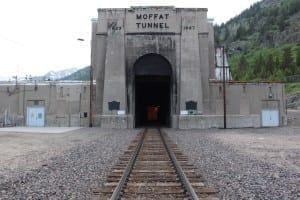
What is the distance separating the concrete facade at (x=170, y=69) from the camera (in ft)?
109

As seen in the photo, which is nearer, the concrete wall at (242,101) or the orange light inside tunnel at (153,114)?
the concrete wall at (242,101)

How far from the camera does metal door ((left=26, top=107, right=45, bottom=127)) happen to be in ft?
114

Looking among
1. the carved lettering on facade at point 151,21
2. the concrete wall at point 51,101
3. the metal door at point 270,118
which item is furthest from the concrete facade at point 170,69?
the concrete wall at point 51,101

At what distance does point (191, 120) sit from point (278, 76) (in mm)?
100633

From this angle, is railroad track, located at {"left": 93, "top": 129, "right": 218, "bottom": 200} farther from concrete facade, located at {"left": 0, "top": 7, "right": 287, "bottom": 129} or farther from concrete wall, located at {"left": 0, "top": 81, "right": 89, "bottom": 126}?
concrete wall, located at {"left": 0, "top": 81, "right": 89, "bottom": 126}

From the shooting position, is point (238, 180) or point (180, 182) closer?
point (180, 182)

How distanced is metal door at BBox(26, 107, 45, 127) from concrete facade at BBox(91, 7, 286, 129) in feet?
17.6

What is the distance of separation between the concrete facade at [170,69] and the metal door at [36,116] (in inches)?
212

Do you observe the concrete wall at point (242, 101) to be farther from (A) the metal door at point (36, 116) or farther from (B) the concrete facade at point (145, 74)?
(A) the metal door at point (36, 116)

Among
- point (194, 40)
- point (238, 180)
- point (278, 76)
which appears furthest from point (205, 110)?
point (278, 76)

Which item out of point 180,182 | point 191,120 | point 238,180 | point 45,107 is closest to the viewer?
point 180,182

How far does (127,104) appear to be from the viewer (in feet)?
112

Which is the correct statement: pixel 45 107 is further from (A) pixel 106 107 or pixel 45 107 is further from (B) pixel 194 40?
(B) pixel 194 40

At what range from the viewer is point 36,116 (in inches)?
1368
